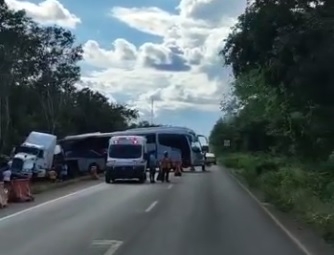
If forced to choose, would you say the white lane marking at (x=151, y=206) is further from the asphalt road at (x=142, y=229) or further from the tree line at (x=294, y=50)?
the tree line at (x=294, y=50)

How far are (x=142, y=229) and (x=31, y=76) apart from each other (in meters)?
51.6

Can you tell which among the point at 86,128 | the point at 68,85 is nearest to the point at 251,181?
the point at 68,85

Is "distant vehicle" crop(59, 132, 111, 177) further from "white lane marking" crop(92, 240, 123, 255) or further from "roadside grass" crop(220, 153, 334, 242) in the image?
"white lane marking" crop(92, 240, 123, 255)

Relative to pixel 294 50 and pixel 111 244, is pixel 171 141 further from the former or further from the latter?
pixel 111 244

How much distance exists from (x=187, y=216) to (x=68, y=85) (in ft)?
173

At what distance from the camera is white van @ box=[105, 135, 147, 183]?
4303cm

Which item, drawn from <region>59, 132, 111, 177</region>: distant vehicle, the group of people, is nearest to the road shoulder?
the group of people

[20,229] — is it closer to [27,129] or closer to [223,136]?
[27,129]

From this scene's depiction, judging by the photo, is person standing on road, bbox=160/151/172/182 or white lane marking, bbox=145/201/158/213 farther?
person standing on road, bbox=160/151/172/182

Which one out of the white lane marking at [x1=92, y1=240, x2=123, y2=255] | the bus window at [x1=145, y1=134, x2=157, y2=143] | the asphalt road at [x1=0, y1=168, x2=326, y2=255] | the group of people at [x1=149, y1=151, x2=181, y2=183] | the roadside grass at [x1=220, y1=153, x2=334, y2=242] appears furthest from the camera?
the bus window at [x1=145, y1=134, x2=157, y2=143]

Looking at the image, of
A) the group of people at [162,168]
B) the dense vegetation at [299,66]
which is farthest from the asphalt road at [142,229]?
the group of people at [162,168]

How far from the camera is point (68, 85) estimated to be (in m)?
72.9

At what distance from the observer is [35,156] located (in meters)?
45.5

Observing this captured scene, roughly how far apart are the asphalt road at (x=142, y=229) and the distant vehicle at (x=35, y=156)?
1590 centimetres
